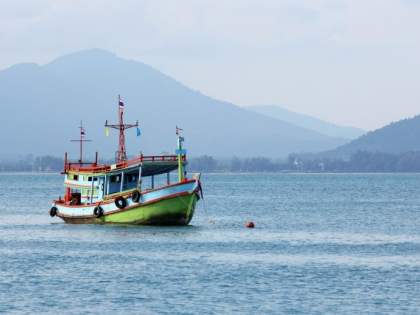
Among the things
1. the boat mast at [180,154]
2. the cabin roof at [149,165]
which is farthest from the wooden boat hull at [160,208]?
the cabin roof at [149,165]

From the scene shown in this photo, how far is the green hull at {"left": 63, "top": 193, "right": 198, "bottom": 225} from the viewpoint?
77938 mm

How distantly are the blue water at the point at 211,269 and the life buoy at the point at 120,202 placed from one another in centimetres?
158

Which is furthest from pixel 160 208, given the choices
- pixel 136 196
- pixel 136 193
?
pixel 136 193

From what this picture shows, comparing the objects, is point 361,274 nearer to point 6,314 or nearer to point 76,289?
point 76,289

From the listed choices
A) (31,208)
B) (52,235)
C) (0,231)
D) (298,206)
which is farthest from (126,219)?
(298,206)

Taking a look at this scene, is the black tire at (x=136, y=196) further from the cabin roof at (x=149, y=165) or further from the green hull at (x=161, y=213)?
the cabin roof at (x=149, y=165)

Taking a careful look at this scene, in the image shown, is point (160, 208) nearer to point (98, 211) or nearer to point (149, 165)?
point (149, 165)

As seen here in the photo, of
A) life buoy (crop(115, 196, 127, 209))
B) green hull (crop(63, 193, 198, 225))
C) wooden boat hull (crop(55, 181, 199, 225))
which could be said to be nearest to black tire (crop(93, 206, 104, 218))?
wooden boat hull (crop(55, 181, 199, 225))

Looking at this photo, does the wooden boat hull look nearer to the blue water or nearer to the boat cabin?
the blue water

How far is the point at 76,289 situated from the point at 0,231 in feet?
114

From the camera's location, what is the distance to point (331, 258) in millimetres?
62906

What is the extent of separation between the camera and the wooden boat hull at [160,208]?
253ft

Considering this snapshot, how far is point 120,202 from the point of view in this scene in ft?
260

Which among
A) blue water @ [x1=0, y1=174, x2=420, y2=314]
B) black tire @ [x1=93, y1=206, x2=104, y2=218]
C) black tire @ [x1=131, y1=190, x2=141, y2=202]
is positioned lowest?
blue water @ [x1=0, y1=174, x2=420, y2=314]
